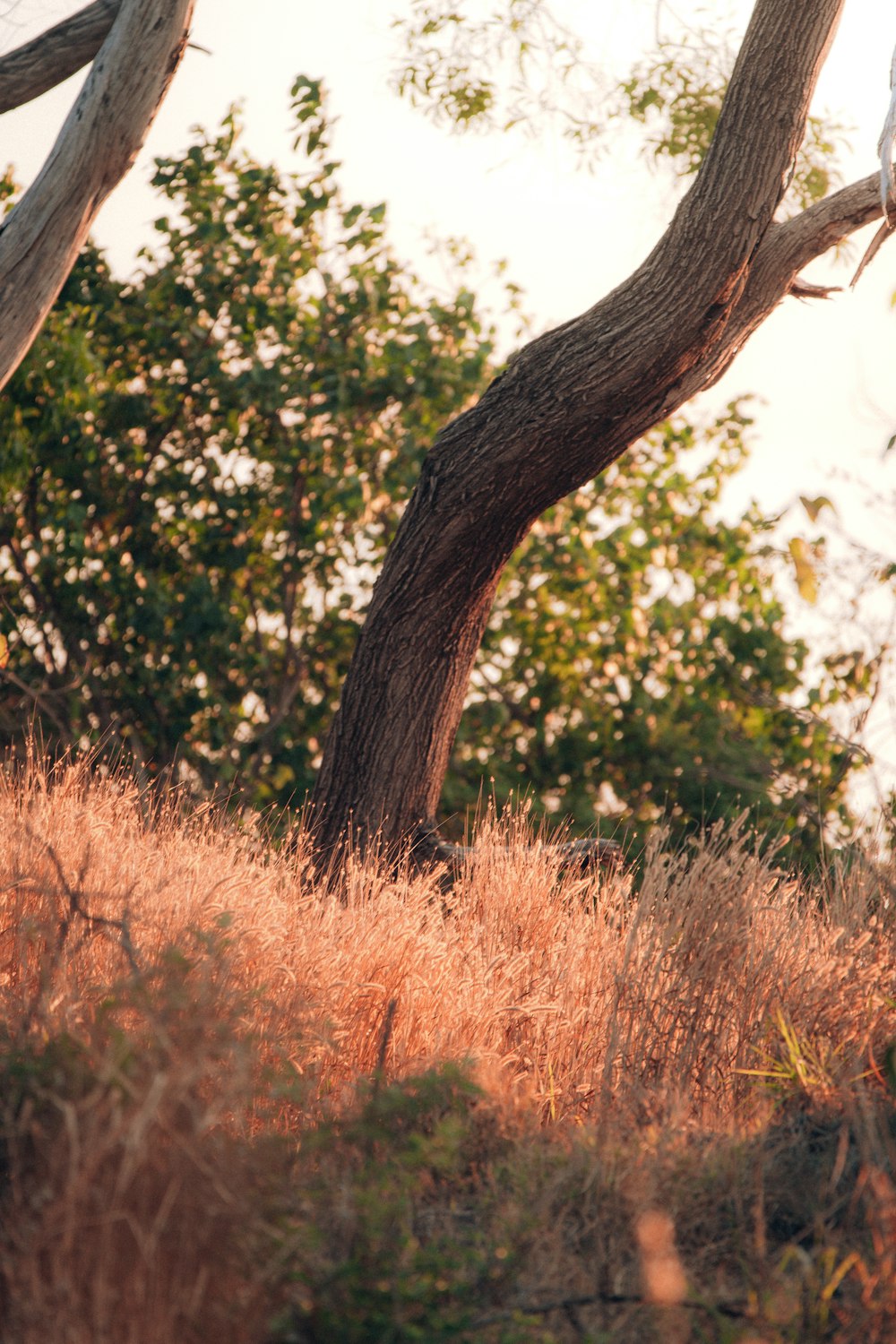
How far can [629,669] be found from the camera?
34.7 feet

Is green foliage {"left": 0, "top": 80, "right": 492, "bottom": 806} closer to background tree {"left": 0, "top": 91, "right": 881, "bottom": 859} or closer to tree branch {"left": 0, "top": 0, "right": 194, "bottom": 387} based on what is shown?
background tree {"left": 0, "top": 91, "right": 881, "bottom": 859}

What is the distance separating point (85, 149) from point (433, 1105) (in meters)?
4.72

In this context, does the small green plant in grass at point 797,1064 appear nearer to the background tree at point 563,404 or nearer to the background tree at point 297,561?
the background tree at point 563,404

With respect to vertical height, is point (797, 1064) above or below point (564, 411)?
below

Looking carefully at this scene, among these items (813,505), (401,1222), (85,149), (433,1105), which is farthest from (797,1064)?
(85,149)

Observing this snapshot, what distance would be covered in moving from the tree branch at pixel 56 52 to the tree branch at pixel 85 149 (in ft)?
0.52

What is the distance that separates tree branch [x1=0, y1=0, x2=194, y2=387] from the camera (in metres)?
5.93

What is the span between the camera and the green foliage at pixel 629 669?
1028 cm

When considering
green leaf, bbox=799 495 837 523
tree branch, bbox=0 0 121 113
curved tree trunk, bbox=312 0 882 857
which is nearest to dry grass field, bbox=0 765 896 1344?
curved tree trunk, bbox=312 0 882 857

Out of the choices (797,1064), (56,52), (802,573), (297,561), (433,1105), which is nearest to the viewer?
(433,1105)

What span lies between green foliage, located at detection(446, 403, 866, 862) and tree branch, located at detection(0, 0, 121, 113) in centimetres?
506

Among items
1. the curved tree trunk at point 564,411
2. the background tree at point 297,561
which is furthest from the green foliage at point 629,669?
the curved tree trunk at point 564,411

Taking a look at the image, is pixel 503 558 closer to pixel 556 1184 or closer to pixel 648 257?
pixel 648 257

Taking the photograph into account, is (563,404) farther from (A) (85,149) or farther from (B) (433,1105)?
(B) (433,1105)
